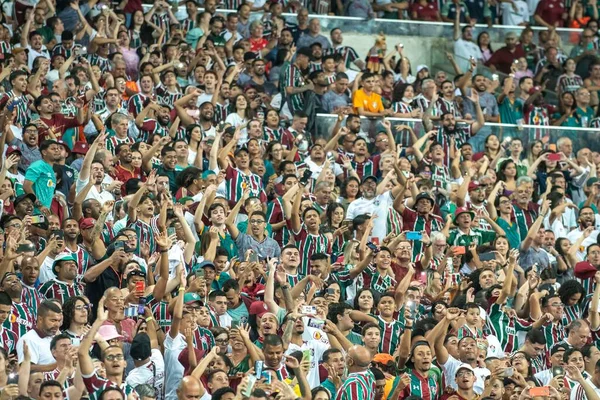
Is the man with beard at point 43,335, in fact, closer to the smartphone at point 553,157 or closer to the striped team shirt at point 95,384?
the striped team shirt at point 95,384

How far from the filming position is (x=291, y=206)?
1672 centimetres

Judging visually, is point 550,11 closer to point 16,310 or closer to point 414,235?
point 414,235

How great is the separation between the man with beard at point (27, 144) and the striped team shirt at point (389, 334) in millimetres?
4237

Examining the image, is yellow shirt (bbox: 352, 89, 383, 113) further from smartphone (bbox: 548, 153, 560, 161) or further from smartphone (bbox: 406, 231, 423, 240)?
smartphone (bbox: 406, 231, 423, 240)

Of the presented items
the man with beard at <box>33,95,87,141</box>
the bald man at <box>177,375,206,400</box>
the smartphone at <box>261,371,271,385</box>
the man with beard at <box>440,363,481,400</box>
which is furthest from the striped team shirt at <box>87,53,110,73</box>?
the bald man at <box>177,375,206,400</box>

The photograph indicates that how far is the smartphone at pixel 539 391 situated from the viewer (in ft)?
42.8

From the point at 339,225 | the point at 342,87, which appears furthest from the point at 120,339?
the point at 342,87

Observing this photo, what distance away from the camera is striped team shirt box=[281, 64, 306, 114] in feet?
65.5

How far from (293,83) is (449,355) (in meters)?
6.94

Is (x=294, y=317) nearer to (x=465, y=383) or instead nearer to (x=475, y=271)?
(x=465, y=383)

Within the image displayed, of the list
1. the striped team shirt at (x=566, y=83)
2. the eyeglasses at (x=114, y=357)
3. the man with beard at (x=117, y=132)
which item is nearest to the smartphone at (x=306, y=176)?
the man with beard at (x=117, y=132)

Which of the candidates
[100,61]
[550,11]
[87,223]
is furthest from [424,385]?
[550,11]

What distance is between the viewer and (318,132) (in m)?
19.5

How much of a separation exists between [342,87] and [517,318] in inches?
212
